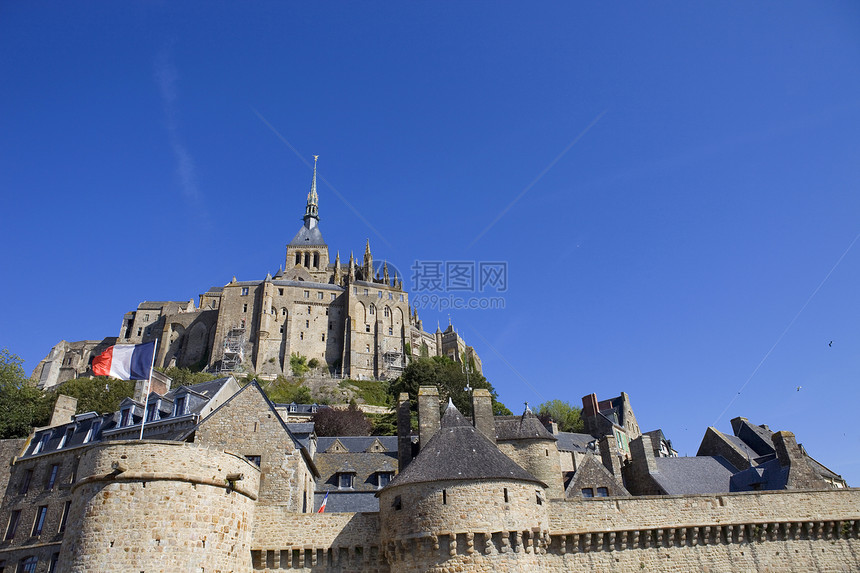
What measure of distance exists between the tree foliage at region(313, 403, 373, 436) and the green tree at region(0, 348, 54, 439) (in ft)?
72.7

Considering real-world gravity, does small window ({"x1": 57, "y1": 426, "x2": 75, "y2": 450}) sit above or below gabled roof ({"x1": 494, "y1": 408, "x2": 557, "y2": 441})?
above

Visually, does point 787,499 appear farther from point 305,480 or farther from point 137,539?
point 137,539

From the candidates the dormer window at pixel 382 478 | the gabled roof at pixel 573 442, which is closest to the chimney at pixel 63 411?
the dormer window at pixel 382 478

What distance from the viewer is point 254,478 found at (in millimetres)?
22672

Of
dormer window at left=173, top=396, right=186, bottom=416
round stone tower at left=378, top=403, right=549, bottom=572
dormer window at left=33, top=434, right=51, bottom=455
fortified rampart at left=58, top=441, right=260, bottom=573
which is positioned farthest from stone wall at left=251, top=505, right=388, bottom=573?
dormer window at left=33, top=434, right=51, bottom=455

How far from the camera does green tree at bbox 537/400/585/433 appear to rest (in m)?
67.2

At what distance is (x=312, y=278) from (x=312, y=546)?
95351 millimetres

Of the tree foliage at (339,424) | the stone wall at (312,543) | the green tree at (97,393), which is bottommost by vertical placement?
the stone wall at (312,543)

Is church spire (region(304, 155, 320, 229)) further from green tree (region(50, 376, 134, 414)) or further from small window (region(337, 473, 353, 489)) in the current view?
small window (region(337, 473, 353, 489))

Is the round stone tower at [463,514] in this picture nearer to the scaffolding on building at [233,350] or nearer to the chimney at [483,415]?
the chimney at [483,415]

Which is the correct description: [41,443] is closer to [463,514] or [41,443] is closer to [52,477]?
[52,477]

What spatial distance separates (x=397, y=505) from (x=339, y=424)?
34.0m

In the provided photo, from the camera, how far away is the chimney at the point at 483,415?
1030 inches

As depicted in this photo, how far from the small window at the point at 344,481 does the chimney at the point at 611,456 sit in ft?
42.9
